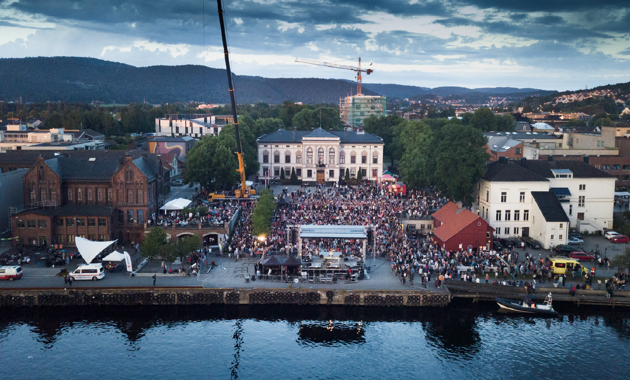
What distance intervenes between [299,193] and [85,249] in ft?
106

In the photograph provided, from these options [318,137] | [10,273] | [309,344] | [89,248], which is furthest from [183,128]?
[309,344]

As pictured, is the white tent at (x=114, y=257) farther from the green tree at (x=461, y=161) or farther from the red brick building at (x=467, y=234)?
the green tree at (x=461, y=161)

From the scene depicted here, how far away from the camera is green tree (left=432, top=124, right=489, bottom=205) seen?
193 feet

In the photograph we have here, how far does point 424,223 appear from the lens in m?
58.2

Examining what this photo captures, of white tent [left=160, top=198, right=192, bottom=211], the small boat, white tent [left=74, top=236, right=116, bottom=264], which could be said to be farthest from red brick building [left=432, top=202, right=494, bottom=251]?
white tent [left=74, top=236, right=116, bottom=264]

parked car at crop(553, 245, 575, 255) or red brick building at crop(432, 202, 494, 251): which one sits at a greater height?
red brick building at crop(432, 202, 494, 251)

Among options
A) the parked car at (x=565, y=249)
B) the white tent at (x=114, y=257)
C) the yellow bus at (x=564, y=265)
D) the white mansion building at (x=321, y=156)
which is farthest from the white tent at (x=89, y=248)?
the white mansion building at (x=321, y=156)

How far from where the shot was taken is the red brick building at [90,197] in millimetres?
50906

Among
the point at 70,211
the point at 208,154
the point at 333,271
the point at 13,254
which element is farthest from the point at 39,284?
the point at 208,154

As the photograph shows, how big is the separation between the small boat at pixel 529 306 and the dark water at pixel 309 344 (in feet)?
2.63

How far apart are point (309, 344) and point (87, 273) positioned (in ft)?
62.2

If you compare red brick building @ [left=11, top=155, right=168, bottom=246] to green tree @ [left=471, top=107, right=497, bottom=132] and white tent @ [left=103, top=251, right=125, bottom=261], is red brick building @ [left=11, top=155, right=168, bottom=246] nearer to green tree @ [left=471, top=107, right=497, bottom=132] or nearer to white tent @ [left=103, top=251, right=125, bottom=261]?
white tent @ [left=103, top=251, right=125, bottom=261]

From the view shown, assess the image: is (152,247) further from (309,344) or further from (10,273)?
(309,344)

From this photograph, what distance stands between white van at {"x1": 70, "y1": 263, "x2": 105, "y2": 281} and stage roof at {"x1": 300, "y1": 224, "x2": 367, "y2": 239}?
16.3 m
